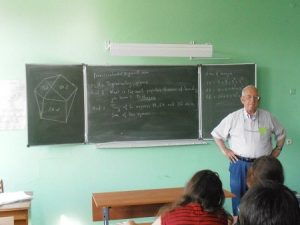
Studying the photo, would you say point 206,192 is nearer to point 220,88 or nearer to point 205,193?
point 205,193

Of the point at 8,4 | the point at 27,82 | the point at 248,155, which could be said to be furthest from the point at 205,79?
the point at 8,4

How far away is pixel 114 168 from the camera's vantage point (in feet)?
16.0

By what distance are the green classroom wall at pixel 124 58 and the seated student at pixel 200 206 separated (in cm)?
269

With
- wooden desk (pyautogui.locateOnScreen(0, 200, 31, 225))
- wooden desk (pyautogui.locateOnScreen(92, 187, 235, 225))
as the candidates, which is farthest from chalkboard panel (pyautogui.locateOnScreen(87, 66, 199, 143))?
wooden desk (pyautogui.locateOnScreen(0, 200, 31, 225))

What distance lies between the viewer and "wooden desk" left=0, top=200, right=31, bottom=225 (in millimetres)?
3202

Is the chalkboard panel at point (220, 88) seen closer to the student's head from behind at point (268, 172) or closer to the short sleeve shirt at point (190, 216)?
the student's head from behind at point (268, 172)

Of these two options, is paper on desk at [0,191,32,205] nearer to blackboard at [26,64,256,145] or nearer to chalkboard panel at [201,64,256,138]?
blackboard at [26,64,256,145]

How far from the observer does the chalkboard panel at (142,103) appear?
4.75 m

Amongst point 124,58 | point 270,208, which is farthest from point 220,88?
point 270,208

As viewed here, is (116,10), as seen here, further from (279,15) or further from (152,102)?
(279,15)

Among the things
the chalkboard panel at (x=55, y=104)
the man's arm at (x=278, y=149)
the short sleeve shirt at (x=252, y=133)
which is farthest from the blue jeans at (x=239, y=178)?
the chalkboard panel at (x=55, y=104)

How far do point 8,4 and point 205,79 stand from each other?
8.31ft

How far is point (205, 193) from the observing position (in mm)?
2195

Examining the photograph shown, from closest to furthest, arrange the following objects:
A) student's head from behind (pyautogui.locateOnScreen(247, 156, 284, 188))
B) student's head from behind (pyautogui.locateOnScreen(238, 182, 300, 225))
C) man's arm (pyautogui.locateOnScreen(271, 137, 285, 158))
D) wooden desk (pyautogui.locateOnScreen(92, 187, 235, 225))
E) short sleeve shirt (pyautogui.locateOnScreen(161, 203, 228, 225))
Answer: student's head from behind (pyautogui.locateOnScreen(238, 182, 300, 225))
short sleeve shirt (pyautogui.locateOnScreen(161, 203, 228, 225))
student's head from behind (pyautogui.locateOnScreen(247, 156, 284, 188))
wooden desk (pyautogui.locateOnScreen(92, 187, 235, 225))
man's arm (pyautogui.locateOnScreen(271, 137, 285, 158))
